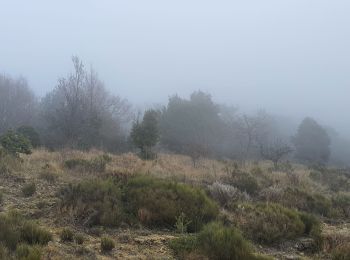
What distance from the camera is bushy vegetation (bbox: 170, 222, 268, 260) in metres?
6.45

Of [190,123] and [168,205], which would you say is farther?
[190,123]

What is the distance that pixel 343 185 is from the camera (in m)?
20.3

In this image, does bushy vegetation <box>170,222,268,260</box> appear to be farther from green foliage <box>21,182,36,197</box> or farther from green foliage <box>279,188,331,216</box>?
green foliage <box>279,188,331,216</box>

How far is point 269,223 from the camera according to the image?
8.55 m

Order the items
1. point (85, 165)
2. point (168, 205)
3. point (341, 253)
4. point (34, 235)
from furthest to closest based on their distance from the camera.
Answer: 1. point (85, 165)
2. point (168, 205)
3. point (341, 253)
4. point (34, 235)

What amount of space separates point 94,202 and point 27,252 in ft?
10.1

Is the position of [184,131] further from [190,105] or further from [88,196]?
[88,196]

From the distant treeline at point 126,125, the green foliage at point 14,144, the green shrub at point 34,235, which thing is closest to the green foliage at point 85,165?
the green foliage at point 14,144

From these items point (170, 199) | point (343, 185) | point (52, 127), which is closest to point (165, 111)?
point (52, 127)

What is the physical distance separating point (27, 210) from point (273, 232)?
15.2 ft

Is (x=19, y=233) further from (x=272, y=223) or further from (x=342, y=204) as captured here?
(x=342, y=204)

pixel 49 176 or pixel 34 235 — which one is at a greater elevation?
pixel 49 176

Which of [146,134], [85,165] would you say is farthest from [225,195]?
[146,134]

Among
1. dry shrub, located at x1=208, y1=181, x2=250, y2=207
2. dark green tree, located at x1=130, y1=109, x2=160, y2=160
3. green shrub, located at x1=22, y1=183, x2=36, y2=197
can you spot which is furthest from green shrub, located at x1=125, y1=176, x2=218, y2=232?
dark green tree, located at x1=130, y1=109, x2=160, y2=160
